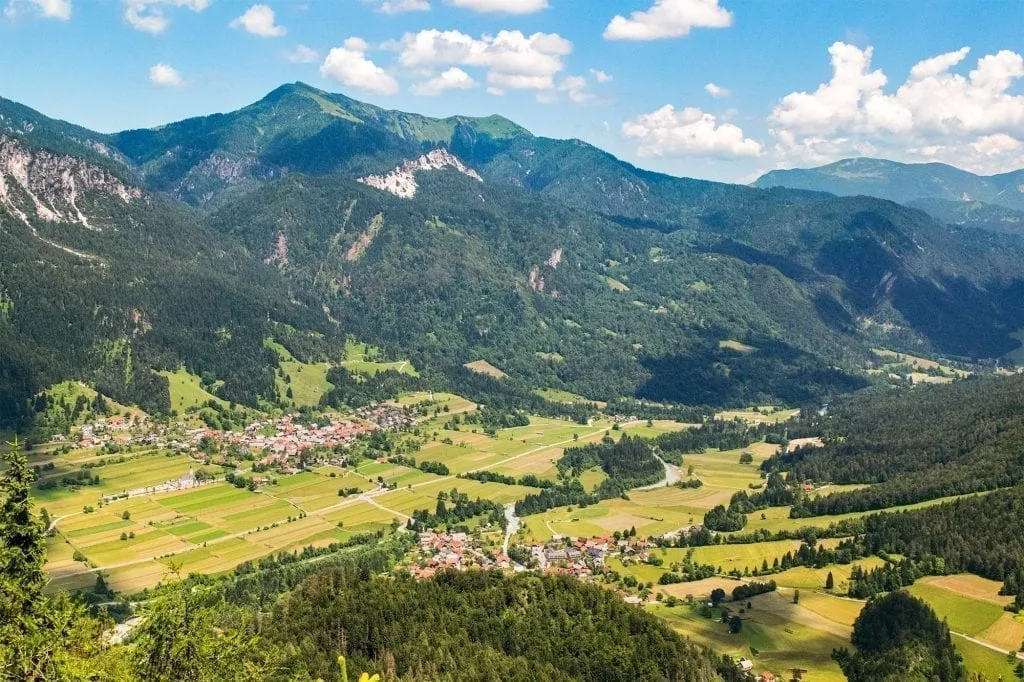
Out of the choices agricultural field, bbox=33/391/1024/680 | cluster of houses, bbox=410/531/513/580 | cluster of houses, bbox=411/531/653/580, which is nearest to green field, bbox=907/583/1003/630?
agricultural field, bbox=33/391/1024/680

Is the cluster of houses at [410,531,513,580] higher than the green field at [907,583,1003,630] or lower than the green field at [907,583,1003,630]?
lower

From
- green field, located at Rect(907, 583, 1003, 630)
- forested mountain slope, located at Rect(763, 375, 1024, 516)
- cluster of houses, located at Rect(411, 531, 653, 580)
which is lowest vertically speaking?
cluster of houses, located at Rect(411, 531, 653, 580)

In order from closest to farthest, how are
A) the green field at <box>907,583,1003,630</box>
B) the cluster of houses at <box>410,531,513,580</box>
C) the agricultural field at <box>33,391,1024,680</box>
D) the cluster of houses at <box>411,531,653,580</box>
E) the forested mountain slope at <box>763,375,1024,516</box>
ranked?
the green field at <box>907,583,1003,630</box>
the agricultural field at <box>33,391,1024,680</box>
the cluster of houses at <box>410,531,513,580</box>
the cluster of houses at <box>411,531,653,580</box>
the forested mountain slope at <box>763,375,1024,516</box>

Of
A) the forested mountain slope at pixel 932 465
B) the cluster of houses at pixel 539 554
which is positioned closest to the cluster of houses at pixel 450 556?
the cluster of houses at pixel 539 554

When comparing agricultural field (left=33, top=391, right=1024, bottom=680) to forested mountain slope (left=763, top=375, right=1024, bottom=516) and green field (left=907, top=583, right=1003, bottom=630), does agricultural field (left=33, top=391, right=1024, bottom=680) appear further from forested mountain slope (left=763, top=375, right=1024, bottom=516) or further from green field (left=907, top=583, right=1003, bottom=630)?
forested mountain slope (left=763, top=375, right=1024, bottom=516)

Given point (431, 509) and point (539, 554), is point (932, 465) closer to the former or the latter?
point (539, 554)

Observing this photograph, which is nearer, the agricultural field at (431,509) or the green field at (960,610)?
Result: the green field at (960,610)

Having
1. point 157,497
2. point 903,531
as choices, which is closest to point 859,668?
point 903,531

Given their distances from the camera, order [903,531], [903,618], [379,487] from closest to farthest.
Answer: [903,618] → [903,531] → [379,487]

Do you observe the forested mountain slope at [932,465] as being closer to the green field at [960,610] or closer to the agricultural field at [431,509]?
the agricultural field at [431,509]

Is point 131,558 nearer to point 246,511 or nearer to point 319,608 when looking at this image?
point 246,511

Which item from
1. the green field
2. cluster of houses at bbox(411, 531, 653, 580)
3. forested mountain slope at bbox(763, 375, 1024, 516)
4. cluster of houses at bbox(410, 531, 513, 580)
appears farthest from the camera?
forested mountain slope at bbox(763, 375, 1024, 516)
